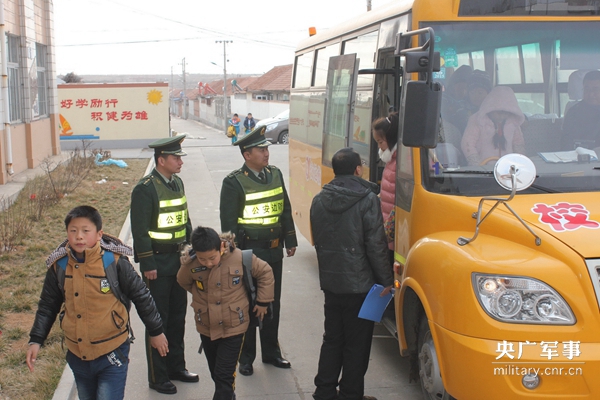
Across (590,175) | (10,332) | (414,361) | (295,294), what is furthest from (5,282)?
(590,175)

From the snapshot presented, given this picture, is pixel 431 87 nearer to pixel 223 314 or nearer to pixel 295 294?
pixel 223 314

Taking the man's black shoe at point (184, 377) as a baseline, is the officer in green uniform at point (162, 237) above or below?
above

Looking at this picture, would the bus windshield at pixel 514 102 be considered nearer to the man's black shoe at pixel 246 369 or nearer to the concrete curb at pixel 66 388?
the man's black shoe at pixel 246 369

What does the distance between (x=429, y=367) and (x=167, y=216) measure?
222cm

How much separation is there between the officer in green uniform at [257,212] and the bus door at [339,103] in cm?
71

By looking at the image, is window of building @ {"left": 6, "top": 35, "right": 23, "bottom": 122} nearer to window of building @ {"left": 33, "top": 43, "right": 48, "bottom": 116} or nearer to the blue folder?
window of building @ {"left": 33, "top": 43, "right": 48, "bottom": 116}

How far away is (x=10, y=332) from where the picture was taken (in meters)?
6.34

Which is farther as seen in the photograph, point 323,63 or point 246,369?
point 323,63

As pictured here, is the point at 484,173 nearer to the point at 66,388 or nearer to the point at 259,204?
the point at 259,204

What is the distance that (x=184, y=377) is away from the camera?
5.47m

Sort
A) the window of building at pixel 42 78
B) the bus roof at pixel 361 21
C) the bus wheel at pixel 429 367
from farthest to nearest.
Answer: the window of building at pixel 42 78
the bus roof at pixel 361 21
the bus wheel at pixel 429 367

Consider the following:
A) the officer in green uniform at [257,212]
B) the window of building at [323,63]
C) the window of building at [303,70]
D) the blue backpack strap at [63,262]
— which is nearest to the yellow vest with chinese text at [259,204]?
the officer in green uniform at [257,212]

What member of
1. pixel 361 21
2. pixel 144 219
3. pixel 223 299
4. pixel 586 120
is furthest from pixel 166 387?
pixel 361 21

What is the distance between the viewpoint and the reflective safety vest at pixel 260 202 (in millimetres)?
5504
